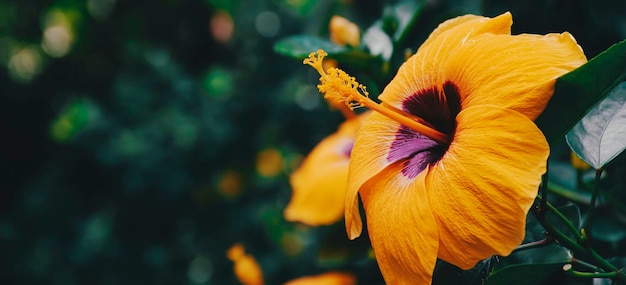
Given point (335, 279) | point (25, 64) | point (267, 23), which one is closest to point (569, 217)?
point (335, 279)

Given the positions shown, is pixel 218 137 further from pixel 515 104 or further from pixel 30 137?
pixel 515 104

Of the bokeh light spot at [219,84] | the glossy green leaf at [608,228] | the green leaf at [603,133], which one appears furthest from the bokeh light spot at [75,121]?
the green leaf at [603,133]

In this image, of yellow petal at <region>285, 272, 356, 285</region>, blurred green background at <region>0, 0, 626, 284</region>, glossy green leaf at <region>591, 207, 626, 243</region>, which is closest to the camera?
glossy green leaf at <region>591, 207, 626, 243</region>

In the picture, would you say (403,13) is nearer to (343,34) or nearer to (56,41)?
(343,34)

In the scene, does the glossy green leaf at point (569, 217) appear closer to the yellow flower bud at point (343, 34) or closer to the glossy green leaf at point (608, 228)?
the glossy green leaf at point (608, 228)

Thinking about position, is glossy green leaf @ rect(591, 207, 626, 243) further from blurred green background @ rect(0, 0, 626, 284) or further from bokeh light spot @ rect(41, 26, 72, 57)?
bokeh light spot @ rect(41, 26, 72, 57)

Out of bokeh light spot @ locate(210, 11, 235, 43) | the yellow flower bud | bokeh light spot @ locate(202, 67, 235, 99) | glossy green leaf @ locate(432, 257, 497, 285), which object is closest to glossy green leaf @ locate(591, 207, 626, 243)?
glossy green leaf @ locate(432, 257, 497, 285)

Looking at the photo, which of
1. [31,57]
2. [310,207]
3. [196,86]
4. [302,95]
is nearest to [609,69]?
[310,207]
